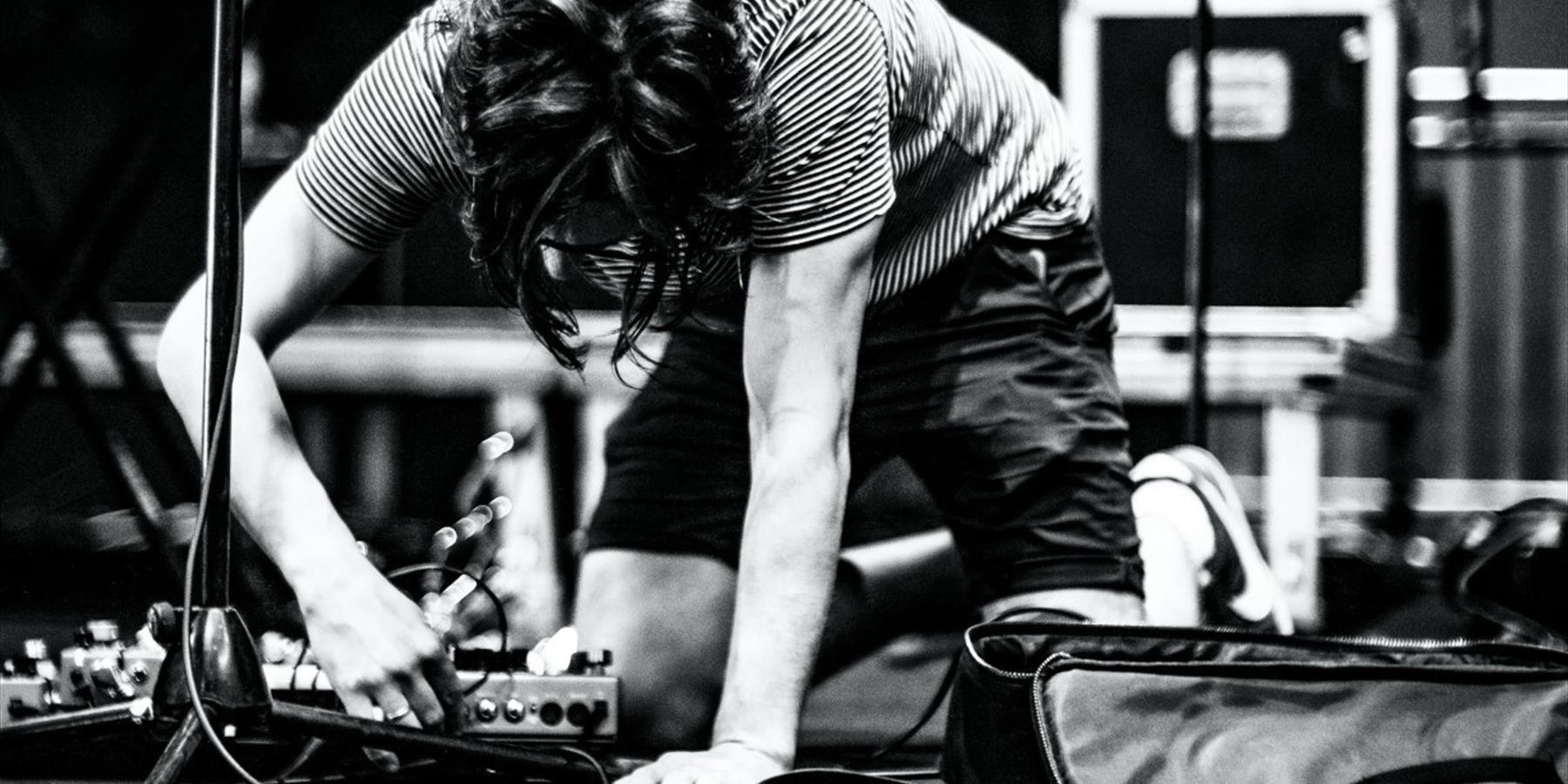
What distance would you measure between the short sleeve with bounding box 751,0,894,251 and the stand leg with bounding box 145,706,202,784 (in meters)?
0.51

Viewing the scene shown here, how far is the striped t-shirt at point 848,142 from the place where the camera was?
3.82 feet

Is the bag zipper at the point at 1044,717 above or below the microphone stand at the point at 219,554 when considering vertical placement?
below

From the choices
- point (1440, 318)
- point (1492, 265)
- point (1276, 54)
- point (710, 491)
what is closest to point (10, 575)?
point (710, 491)

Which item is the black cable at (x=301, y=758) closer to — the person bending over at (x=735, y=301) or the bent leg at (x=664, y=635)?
the person bending over at (x=735, y=301)

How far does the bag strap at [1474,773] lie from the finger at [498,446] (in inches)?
85.0

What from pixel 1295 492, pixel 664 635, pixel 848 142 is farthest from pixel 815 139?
pixel 1295 492

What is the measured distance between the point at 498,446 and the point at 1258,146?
1.64 meters

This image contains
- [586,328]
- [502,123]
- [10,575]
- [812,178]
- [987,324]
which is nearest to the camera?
[502,123]

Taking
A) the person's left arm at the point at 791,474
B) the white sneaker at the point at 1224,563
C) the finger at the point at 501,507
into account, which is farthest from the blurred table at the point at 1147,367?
the person's left arm at the point at 791,474

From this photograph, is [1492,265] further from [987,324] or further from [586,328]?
[987,324]

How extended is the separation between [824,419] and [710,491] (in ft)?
1.71

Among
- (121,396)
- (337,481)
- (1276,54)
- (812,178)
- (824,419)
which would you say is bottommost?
(337,481)

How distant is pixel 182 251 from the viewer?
393cm

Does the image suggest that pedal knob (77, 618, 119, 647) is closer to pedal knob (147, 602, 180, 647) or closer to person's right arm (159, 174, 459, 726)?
person's right arm (159, 174, 459, 726)
